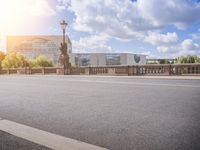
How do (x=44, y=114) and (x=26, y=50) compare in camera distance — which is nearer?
(x=44, y=114)

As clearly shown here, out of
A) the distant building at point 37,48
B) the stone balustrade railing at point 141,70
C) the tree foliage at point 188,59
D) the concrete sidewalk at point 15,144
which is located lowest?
the concrete sidewalk at point 15,144

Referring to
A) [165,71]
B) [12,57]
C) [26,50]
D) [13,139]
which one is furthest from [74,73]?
[26,50]

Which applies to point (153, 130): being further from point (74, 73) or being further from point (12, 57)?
point (12, 57)

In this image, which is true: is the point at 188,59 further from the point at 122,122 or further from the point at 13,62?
the point at 122,122

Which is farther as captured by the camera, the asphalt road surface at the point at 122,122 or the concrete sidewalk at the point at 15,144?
the asphalt road surface at the point at 122,122

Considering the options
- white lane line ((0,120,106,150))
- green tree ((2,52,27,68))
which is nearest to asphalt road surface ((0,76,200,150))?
white lane line ((0,120,106,150))

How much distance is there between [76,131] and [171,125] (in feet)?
5.82

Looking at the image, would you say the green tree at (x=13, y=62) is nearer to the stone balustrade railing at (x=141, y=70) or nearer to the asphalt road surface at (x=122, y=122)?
the stone balustrade railing at (x=141, y=70)

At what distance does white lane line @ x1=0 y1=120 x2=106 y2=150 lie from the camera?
15.3 feet

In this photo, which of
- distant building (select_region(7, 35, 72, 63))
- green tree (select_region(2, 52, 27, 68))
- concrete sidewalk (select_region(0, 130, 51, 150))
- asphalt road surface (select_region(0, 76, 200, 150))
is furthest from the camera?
distant building (select_region(7, 35, 72, 63))

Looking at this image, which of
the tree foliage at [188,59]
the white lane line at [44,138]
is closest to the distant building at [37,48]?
the tree foliage at [188,59]

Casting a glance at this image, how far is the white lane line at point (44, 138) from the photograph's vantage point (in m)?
4.65

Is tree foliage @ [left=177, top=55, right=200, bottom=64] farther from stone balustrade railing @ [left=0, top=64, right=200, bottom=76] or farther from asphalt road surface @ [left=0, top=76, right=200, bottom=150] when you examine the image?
asphalt road surface @ [left=0, top=76, right=200, bottom=150]

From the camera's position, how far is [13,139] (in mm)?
5137
